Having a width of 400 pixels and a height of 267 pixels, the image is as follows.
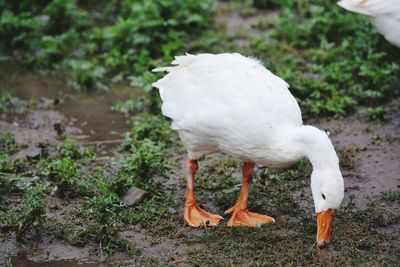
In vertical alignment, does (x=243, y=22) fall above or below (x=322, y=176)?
below

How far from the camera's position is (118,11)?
11.4 metres

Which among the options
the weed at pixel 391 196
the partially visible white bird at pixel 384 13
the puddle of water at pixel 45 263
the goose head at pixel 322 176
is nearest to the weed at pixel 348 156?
the weed at pixel 391 196

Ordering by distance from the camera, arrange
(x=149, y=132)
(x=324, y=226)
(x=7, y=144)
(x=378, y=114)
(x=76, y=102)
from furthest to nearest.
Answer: (x=76, y=102)
(x=378, y=114)
(x=149, y=132)
(x=7, y=144)
(x=324, y=226)

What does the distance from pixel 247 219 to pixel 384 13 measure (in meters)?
3.13

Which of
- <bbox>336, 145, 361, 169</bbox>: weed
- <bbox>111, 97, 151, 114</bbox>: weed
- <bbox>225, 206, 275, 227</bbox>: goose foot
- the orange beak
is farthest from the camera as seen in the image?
<bbox>111, 97, 151, 114</bbox>: weed

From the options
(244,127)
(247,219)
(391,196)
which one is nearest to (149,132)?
(247,219)

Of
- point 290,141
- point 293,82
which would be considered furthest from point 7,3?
point 290,141

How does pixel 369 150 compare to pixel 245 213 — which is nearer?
pixel 245 213

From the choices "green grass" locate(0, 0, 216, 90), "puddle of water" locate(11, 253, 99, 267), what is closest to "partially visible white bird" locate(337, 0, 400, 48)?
"green grass" locate(0, 0, 216, 90)

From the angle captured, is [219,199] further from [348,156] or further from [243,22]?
[243,22]

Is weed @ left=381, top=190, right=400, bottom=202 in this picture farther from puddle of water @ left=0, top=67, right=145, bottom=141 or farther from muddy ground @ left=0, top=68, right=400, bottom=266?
puddle of water @ left=0, top=67, right=145, bottom=141

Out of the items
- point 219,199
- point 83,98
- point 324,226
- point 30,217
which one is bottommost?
point 83,98

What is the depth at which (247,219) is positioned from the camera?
242 inches

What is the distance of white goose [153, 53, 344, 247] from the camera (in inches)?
216
